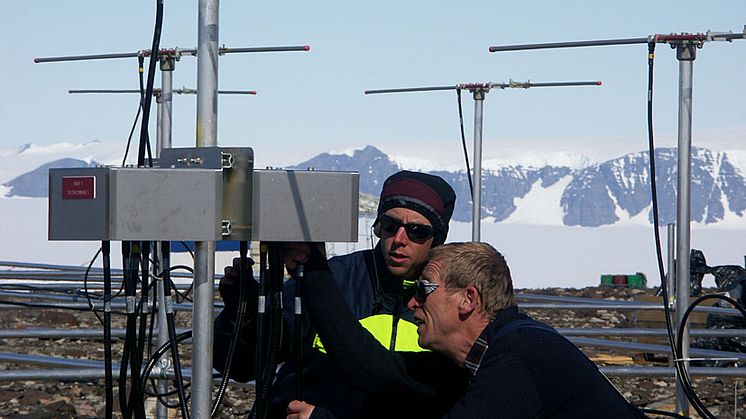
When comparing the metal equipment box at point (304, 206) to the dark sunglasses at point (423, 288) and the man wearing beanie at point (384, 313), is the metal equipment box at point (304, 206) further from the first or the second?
the man wearing beanie at point (384, 313)

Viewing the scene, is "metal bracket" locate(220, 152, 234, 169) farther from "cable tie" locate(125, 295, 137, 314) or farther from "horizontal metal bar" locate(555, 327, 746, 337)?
"horizontal metal bar" locate(555, 327, 746, 337)

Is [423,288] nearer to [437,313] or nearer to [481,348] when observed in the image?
[437,313]

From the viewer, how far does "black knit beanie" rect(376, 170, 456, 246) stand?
12.3 feet

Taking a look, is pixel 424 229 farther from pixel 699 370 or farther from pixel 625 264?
pixel 625 264

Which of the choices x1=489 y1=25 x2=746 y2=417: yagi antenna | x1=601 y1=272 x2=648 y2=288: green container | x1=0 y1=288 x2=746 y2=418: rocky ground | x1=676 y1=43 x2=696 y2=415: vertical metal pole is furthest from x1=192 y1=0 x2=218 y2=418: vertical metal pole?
x1=601 y1=272 x2=648 y2=288: green container

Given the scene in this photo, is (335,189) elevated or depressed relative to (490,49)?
depressed

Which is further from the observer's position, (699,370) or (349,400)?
(699,370)

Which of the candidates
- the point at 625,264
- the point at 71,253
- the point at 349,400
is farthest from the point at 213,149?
the point at 625,264

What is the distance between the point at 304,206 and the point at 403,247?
2.59 feet

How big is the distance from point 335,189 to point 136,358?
2.34 feet

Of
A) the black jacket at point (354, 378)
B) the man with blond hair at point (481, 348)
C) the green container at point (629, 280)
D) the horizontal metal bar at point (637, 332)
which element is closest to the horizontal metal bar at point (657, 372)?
the horizontal metal bar at point (637, 332)

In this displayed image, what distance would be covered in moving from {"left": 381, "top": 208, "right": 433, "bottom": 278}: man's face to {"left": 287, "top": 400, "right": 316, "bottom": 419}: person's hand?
0.63m

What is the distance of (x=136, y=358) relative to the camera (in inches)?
127

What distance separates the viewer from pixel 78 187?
9.48ft
